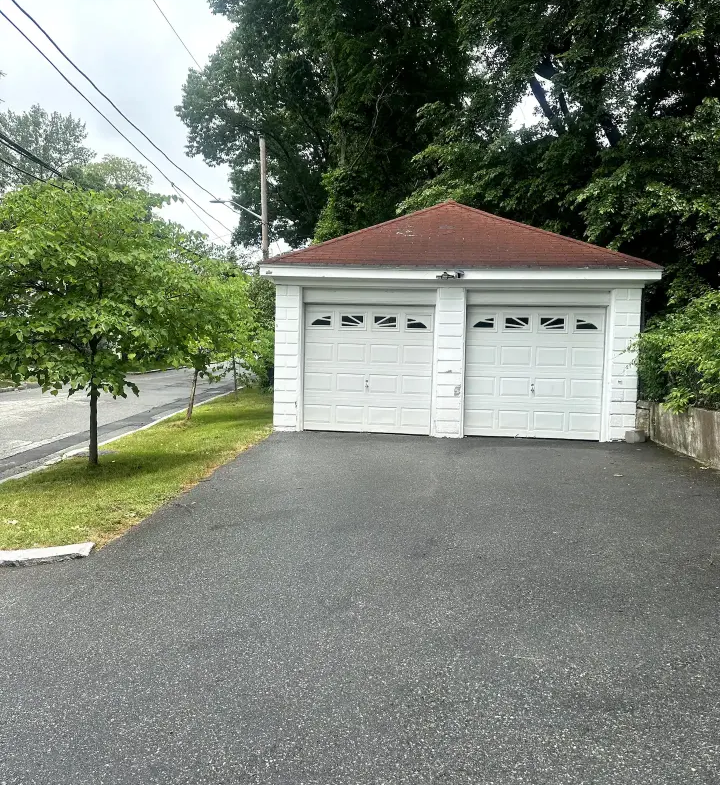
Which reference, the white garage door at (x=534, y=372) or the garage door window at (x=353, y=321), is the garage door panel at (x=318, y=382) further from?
the white garage door at (x=534, y=372)

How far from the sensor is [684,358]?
7.89 meters

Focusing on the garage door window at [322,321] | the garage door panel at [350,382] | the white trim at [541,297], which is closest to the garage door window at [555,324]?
the white trim at [541,297]

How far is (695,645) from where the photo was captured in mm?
3221

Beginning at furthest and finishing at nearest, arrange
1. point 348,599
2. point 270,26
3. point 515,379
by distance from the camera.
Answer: point 270,26
point 515,379
point 348,599

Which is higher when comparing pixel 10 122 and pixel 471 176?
pixel 10 122

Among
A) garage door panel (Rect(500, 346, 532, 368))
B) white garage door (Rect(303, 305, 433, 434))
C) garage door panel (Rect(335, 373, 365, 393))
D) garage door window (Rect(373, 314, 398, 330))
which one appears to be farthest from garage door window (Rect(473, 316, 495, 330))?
garage door panel (Rect(335, 373, 365, 393))

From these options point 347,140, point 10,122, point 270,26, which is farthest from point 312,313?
point 10,122

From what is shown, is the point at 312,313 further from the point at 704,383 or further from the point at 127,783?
the point at 127,783

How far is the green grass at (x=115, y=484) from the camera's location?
17.4ft

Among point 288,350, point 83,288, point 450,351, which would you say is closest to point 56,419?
point 288,350

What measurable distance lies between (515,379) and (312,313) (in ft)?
11.7

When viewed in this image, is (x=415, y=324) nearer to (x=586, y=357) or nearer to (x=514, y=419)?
(x=514, y=419)

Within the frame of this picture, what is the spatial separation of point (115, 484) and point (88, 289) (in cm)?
226

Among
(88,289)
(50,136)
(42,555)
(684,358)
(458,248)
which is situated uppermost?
(50,136)
